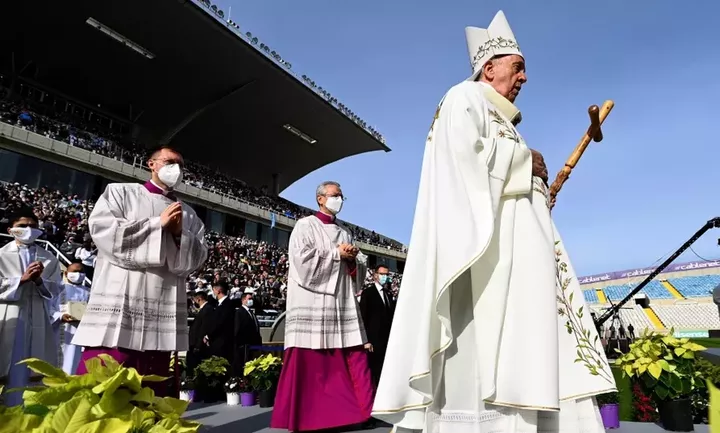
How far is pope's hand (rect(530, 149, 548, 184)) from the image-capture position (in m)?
2.42

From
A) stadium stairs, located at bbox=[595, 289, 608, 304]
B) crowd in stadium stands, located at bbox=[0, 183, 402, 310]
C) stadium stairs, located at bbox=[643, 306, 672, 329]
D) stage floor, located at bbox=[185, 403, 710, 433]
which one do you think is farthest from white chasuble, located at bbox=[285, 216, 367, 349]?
stadium stairs, located at bbox=[595, 289, 608, 304]

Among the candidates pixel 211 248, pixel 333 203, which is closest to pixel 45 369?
pixel 333 203

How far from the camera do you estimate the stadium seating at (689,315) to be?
26.5m

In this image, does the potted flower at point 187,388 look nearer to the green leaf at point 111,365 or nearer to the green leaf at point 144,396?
the green leaf at point 111,365

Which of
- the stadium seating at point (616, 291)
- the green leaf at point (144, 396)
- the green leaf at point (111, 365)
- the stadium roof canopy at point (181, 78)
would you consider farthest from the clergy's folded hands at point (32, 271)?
the stadium seating at point (616, 291)

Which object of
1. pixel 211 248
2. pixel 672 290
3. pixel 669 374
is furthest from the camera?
pixel 672 290

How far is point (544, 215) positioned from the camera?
7.77ft

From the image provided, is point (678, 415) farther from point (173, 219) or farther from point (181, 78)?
point (181, 78)

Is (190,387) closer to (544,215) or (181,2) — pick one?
(544,215)

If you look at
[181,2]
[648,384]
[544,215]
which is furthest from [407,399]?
[181,2]

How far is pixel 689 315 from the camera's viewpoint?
27.9m

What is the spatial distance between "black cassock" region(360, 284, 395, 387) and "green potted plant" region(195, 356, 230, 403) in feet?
6.09

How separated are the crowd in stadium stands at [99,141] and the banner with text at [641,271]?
759 inches

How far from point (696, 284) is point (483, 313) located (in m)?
38.6
